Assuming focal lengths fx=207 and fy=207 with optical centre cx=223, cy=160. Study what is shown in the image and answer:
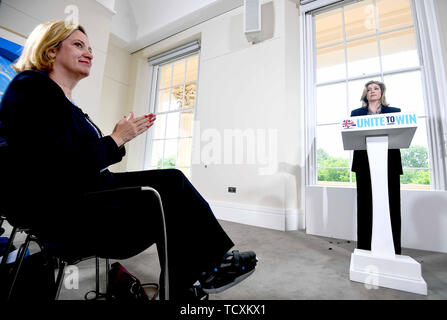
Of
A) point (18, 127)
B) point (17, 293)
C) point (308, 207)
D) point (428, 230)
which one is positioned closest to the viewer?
point (18, 127)

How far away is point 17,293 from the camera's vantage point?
91cm

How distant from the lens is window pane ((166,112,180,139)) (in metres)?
4.26

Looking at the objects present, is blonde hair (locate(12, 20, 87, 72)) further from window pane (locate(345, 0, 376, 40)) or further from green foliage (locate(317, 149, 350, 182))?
window pane (locate(345, 0, 376, 40))

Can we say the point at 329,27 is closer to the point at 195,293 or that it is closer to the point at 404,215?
the point at 404,215

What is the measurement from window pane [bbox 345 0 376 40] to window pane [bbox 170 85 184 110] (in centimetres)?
297

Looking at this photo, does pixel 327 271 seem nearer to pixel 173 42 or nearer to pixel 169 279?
pixel 169 279

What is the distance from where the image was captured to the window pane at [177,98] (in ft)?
14.1

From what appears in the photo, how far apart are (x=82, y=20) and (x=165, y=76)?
220 centimetres

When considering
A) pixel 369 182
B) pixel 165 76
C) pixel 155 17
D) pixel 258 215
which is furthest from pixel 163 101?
pixel 369 182

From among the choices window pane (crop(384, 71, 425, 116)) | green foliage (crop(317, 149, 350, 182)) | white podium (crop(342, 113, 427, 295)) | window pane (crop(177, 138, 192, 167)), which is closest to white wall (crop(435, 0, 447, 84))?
window pane (crop(384, 71, 425, 116))

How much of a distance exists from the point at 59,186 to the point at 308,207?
2367 millimetres

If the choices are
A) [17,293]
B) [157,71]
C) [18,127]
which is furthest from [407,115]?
[157,71]

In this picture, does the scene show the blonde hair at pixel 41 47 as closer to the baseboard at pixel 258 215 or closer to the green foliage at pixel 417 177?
the baseboard at pixel 258 215

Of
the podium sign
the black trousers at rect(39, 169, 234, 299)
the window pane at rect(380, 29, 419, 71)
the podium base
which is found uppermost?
the window pane at rect(380, 29, 419, 71)
